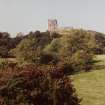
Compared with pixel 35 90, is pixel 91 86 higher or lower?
lower

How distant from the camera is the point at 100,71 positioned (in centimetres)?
4547

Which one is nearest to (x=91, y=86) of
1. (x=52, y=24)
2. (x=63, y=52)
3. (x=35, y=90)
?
(x=63, y=52)

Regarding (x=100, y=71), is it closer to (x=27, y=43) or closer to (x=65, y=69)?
(x=65, y=69)

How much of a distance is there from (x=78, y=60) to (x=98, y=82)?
32.3ft

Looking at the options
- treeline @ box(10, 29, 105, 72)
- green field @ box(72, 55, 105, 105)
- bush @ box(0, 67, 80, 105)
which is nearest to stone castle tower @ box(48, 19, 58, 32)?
treeline @ box(10, 29, 105, 72)

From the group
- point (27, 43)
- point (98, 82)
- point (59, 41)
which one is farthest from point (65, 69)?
point (59, 41)

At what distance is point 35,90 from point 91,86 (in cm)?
2138

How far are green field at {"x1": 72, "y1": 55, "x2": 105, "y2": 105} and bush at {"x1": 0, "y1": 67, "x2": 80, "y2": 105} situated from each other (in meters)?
12.0

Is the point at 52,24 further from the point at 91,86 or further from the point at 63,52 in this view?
the point at 91,86

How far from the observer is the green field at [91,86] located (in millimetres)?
29788

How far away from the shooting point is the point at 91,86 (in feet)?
120

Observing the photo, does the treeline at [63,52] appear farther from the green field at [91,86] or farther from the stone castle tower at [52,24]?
the stone castle tower at [52,24]

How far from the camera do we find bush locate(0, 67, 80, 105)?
609 inches

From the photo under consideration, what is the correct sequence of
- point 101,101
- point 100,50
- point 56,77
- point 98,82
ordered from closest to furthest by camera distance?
point 56,77 < point 101,101 < point 98,82 < point 100,50
